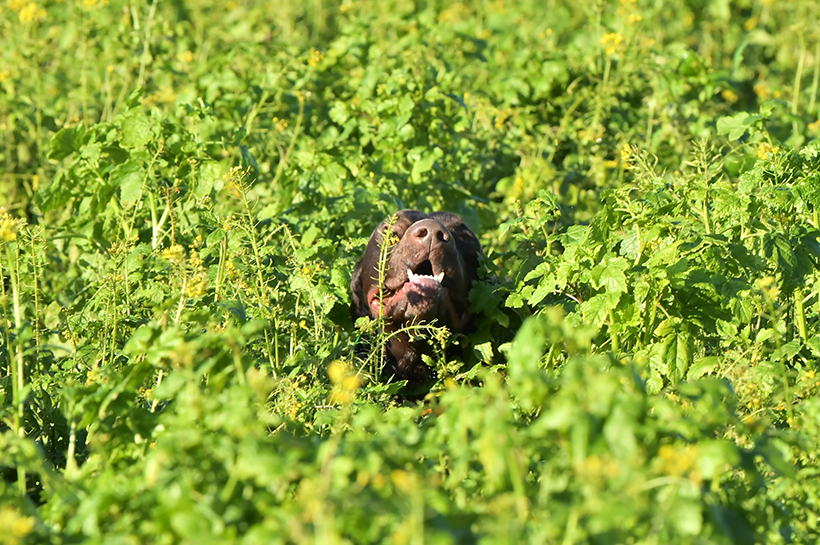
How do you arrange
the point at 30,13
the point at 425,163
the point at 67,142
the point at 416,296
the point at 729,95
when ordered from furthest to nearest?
1. the point at 729,95
2. the point at 30,13
3. the point at 425,163
4. the point at 67,142
5. the point at 416,296

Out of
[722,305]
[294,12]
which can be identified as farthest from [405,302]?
[294,12]

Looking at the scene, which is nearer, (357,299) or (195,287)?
(195,287)

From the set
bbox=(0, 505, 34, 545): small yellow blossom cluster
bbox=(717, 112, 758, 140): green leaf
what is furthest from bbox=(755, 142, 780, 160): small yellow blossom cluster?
bbox=(0, 505, 34, 545): small yellow blossom cluster

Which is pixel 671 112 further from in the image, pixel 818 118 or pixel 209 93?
pixel 209 93

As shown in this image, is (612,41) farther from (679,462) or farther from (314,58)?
(679,462)

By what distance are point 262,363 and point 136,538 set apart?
70.0 inches

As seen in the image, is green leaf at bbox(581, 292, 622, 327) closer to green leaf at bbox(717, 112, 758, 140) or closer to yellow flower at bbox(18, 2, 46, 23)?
green leaf at bbox(717, 112, 758, 140)

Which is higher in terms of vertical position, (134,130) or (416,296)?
(134,130)

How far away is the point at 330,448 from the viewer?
2.45 meters

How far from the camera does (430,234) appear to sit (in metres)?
5.09

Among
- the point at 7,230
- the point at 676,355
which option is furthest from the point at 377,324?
the point at 7,230

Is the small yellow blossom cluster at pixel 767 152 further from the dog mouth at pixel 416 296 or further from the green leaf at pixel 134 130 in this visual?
the green leaf at pixel 134 130

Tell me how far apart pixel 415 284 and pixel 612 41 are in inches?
110

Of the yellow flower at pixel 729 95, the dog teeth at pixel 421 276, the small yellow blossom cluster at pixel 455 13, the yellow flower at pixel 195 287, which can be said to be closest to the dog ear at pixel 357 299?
the dog teeth at pixel 421 276
